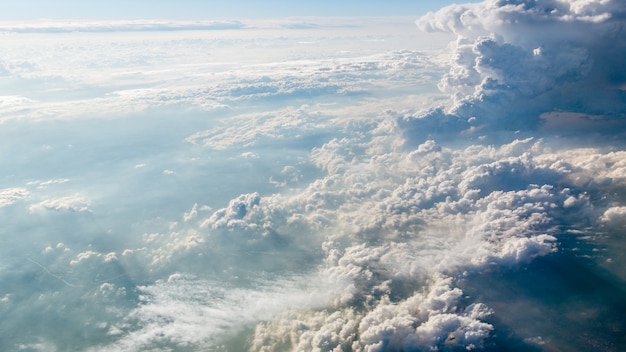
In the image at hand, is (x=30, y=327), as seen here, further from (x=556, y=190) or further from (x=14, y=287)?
(x=556, y=190)

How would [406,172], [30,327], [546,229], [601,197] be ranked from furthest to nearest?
[406,172] < [601,197] < [546,229] < [30,327]

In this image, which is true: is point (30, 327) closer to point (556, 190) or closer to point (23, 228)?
point (23, 228)

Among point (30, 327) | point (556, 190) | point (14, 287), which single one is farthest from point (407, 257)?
point (14, 287)

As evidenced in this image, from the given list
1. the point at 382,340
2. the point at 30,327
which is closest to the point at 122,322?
A: the point at 30,327

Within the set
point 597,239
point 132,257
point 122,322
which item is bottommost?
point 122,322

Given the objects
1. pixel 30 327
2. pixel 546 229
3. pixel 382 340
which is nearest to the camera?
pixel 382 340

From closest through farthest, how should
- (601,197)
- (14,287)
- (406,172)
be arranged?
(14,287), (601,197), (406,172)

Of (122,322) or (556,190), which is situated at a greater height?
(556,190)

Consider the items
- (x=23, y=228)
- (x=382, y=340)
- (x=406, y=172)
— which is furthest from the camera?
(x=406, y=172)

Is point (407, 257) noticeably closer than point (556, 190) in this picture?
Yes
